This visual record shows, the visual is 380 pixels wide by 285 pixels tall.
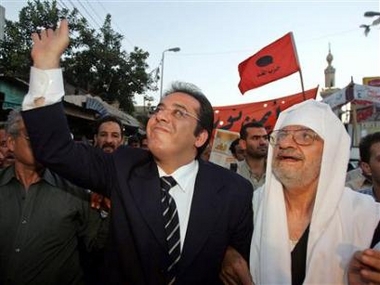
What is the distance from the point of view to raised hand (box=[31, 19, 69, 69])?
6.56 feet

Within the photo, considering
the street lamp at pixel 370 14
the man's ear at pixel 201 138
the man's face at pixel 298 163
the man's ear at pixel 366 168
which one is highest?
the street lamp at pixel 370 14

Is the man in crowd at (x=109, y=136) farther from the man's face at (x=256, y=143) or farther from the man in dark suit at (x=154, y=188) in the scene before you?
the man in dark suit at (x=154, y=188)

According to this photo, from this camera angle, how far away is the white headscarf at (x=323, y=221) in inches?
86.7

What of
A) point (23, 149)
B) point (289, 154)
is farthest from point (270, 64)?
point (23, 149)

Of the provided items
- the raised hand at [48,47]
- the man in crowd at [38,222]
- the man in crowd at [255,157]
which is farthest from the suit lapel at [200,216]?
the man in crowd at [255,157]

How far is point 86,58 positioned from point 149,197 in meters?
24.0

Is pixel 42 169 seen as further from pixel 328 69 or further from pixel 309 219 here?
pixel 328 69

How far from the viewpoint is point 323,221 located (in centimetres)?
226

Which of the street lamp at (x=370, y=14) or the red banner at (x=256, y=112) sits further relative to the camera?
the street lamp at (x=370, y=14)

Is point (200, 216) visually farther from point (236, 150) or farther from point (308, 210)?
point (236, 150)

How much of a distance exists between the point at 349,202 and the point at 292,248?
0.44 m

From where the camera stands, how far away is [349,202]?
2.34 meters

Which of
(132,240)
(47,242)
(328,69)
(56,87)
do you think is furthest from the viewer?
(328,69)

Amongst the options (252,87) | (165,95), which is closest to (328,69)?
(252,87)
